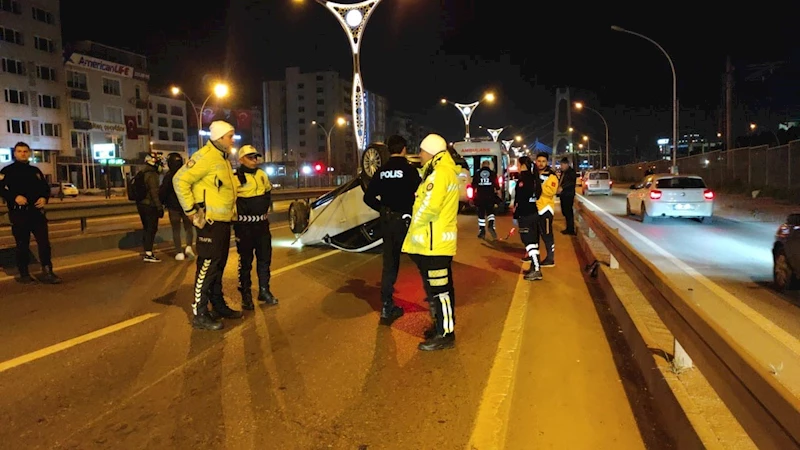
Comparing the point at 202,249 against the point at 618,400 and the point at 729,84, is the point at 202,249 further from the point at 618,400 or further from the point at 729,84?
the point at 729,84

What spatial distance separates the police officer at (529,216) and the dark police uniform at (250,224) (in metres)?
3.84

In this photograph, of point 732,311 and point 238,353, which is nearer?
point 238,353

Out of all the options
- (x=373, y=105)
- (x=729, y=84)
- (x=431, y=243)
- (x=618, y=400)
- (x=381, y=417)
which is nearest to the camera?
(x=381, y=417)

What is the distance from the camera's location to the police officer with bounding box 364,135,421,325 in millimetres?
6066

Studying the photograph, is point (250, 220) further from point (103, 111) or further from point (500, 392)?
point (103, 111)

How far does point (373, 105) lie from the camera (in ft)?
463

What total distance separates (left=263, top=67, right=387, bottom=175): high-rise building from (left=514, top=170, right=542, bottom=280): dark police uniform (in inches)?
4419

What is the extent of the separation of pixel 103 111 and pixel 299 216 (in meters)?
63.8

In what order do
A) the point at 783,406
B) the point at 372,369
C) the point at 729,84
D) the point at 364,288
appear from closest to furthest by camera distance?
the point at 783,406, the point at 372,369, the point at 364,288, the point at 729,84

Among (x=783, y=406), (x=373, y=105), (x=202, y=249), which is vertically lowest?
(x=783, y=406)

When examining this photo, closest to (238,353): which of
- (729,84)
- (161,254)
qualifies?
(161,254)

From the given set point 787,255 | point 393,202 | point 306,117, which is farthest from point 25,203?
point 306,117

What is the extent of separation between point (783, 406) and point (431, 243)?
322 centimetres

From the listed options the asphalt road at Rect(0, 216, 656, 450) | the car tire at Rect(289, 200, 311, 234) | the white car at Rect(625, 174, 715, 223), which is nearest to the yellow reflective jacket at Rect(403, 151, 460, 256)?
the asphalt road at Rect(0, 216, 656, 450)
